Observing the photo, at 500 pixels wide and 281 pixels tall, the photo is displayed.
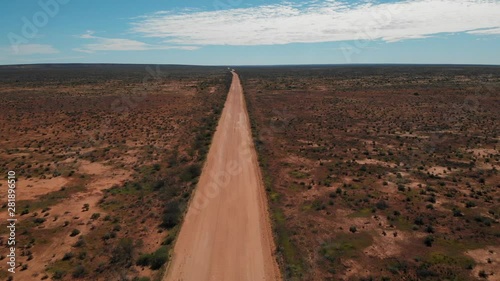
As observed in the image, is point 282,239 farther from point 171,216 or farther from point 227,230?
point 171,216

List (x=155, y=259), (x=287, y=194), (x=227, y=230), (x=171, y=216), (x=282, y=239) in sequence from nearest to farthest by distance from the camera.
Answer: (x=155, y=259)
(x=282, y=239)
(x=227, y=230)
(x=171, y=216)
(x=287, y=194)

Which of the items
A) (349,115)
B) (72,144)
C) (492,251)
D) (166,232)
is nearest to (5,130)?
(72,144)

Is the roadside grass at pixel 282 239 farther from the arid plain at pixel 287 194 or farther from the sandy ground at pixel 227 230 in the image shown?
the sandy ground at pixel 227 230

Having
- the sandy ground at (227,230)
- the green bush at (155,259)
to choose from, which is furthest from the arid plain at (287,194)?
the sandy ground at (227,230)

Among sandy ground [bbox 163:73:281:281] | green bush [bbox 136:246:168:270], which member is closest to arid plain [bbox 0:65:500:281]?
green bush [bbox 136:246:168:270]

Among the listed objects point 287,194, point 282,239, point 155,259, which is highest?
point 287,194

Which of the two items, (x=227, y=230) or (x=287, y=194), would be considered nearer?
(x=227, y=230)

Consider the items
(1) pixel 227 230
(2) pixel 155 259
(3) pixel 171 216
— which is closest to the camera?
(2) pixel 155 259

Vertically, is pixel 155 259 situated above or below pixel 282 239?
above

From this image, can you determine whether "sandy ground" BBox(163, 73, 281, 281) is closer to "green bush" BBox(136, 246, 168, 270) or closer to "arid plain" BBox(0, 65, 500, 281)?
"arid plain" BBox(0, 65, 500, 281)

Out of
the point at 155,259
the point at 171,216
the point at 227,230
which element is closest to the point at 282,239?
the point at 227,230
